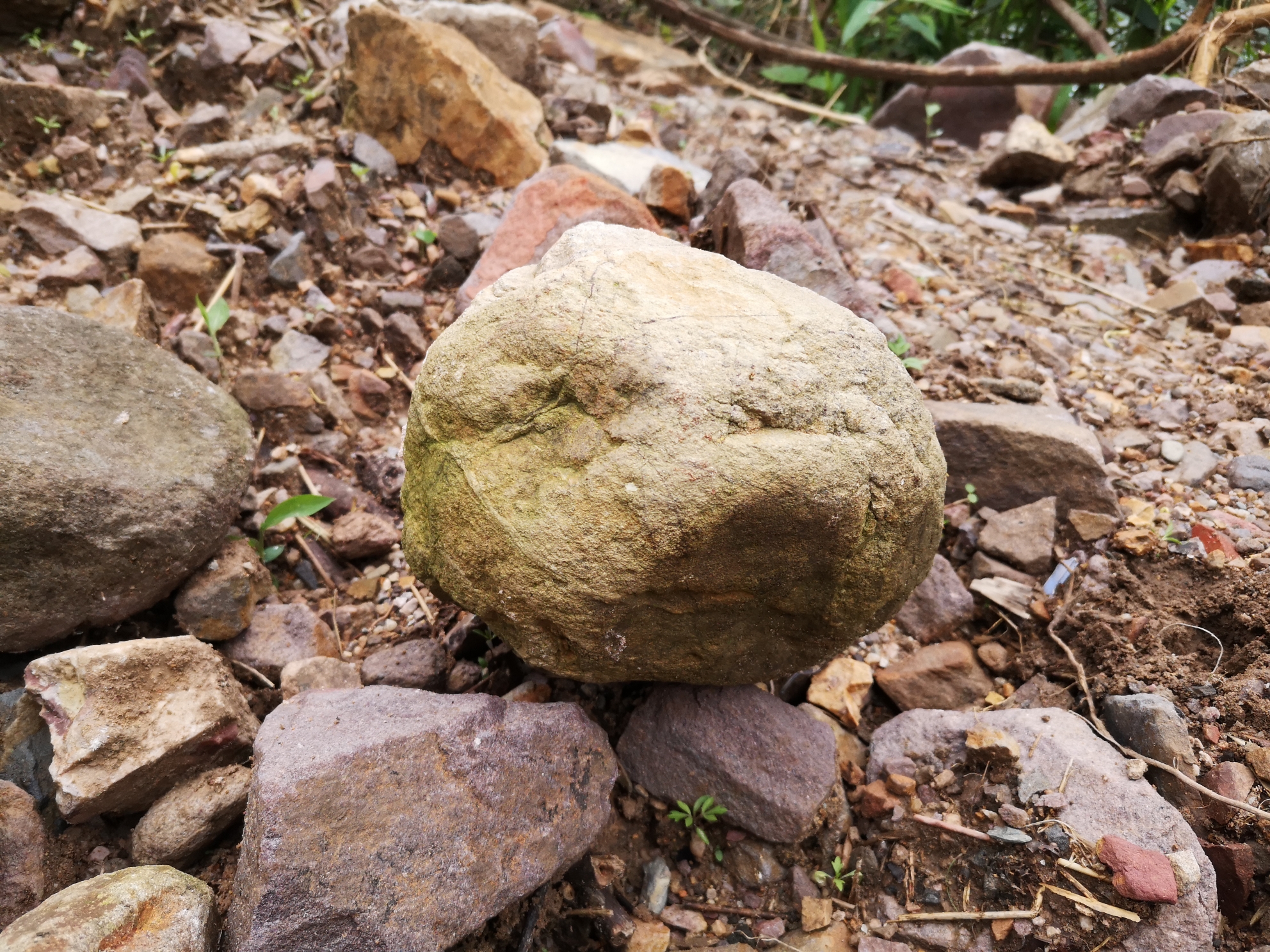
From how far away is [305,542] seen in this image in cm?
242

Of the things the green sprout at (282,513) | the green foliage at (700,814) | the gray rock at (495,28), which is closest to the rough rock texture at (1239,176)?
the gray rock at (495,28)

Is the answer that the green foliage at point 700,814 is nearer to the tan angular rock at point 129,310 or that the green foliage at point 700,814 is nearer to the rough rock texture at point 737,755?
the rough rock texture at point 737,755

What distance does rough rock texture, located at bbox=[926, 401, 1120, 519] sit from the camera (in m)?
2.51

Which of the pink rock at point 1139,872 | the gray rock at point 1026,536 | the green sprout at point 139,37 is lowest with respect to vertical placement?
the pink rock at point 1139,872

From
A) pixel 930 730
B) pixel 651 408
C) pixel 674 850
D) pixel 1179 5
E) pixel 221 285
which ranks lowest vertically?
pixel 674 850

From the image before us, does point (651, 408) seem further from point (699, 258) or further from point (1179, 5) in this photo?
point (1179, 5)

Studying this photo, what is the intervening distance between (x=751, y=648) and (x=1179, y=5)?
5508mm

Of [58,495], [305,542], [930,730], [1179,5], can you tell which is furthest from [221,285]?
[1179,5]

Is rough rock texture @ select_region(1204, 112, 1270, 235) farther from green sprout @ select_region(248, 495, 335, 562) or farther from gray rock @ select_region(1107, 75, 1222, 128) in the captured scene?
green sprout @ select_region(248, 495, 335, 562)

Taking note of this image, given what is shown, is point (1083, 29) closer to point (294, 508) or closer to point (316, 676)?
point (294, 508)

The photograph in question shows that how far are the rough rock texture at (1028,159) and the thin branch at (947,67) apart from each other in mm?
443

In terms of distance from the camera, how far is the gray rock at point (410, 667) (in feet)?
6.77

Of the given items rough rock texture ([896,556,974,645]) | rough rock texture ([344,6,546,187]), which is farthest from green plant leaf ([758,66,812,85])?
rough rock texture ([896,556,974,645])

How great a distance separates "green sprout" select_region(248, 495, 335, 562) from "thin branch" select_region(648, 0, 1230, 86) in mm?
4370
